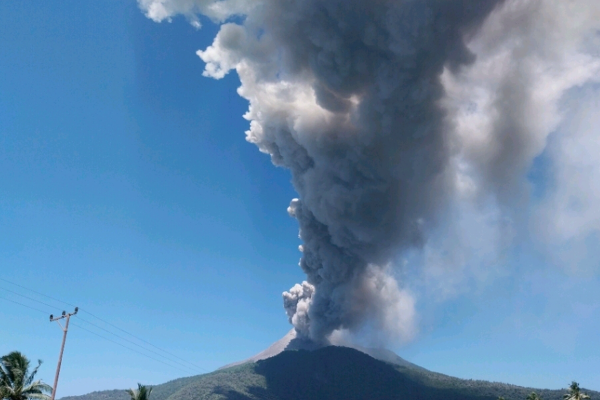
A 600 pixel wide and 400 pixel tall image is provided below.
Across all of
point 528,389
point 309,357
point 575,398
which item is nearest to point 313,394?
point 309,357

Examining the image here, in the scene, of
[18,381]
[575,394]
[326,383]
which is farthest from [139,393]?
[326,383]

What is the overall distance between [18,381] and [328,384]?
13998 centimetres

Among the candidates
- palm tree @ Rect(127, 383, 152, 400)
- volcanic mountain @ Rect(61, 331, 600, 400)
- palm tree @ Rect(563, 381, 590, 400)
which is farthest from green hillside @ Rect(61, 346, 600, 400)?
palm tree @ Rect(127, 383, 152, 400)

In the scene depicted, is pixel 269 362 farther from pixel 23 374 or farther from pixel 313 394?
pixel 23 374

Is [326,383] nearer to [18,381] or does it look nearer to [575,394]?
[575,394]

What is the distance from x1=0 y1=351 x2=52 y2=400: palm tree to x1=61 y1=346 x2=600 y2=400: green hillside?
125 meters

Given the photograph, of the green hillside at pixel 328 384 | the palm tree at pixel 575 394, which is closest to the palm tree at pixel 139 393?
the palm tree at pixel 575 394

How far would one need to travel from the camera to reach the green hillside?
14788 cm

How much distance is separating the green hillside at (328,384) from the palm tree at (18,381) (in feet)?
409

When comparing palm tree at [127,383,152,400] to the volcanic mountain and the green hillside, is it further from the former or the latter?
the green hillside

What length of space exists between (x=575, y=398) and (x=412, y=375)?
157289 mm

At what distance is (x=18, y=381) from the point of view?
82.6ft

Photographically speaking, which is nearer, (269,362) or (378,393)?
(378,393)

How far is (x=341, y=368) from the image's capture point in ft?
526
